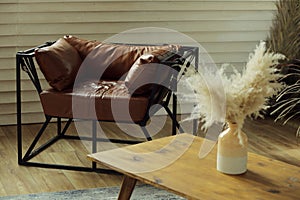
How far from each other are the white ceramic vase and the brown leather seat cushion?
1.08 meters

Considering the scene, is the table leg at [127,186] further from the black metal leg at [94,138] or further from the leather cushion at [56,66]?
the leather cushion at [56,66]

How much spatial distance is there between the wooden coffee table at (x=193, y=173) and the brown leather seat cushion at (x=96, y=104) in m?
0.67

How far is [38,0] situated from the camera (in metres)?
4.71

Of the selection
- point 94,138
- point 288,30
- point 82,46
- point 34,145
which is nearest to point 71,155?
point 34,145

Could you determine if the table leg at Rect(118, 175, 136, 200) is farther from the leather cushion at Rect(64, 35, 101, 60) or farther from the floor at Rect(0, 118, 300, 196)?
the leather cushion at Rect(64, 35, 101, 60)

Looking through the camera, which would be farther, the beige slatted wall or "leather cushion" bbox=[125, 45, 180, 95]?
the beige slatted wall

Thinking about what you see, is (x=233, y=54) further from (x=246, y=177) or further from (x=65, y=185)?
(x=246, y=177)

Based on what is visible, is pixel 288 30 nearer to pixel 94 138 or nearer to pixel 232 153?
pixel 94 138

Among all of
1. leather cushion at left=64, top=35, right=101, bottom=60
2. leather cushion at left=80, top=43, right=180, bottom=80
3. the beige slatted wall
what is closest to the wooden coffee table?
leather cushion at left=80, top=43, right=180, bottom=80

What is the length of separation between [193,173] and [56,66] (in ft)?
5.04

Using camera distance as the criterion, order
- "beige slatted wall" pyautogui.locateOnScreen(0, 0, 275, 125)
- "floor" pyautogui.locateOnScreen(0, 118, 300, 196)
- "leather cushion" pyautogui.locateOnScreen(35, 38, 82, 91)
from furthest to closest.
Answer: "beige slatted wall" pyautogui.locateOnScreen(0, 0, 275, 125), "leather cushion" pyautogui.locateOnScreen(35, 38, 82, 91), "floor" pyautogui.locateOnScreen(0, 118, 300, 196)

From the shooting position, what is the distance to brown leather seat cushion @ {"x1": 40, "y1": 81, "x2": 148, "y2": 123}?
3.70 meters

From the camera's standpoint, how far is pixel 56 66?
385 centimetres

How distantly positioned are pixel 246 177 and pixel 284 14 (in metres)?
2.83
